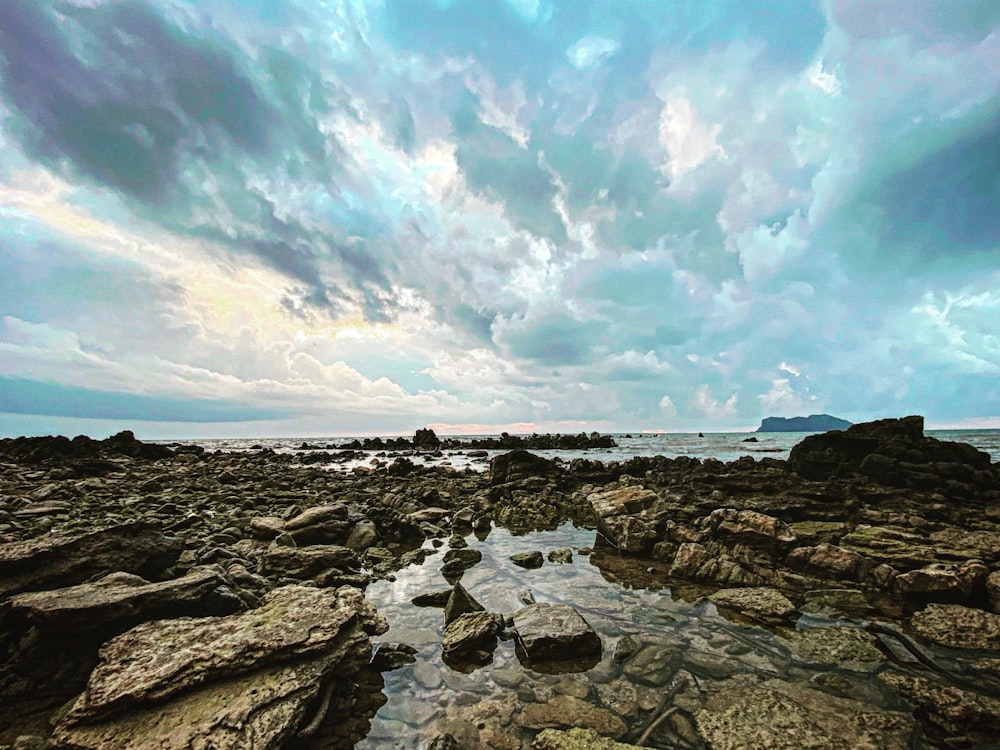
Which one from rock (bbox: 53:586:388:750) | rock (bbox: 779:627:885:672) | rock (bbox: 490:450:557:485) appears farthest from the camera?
rock (bbox: 490:450:557:485)

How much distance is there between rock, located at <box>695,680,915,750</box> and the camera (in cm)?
423

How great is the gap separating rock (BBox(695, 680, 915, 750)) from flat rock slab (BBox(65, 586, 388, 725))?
4.57 m

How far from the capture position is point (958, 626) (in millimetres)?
6516

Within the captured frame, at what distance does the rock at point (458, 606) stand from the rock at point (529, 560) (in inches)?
124

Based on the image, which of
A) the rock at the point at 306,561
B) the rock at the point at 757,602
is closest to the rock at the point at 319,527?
the rock at the point at 306,561

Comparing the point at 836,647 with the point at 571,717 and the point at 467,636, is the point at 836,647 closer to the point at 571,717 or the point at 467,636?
the point at 571,717

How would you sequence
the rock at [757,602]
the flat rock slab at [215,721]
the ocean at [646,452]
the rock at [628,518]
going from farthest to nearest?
the ocean at [646,452]
the rock at [628,518]
the rock at [757,602]
the flat rock slab at [215,721]

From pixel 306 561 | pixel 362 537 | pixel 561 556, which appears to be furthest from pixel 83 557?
pixel 561 556

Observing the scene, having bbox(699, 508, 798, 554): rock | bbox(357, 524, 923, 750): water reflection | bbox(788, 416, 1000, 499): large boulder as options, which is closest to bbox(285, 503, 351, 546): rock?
bbox(357, 524, 923, 750): water reflection

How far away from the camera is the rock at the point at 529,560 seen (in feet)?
34.4

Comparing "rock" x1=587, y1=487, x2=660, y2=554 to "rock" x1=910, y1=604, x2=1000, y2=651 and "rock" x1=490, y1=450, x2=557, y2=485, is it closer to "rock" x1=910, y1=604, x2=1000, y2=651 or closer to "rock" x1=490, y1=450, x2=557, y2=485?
"rock" x1=910, y1=604, x2=1000, y2=651

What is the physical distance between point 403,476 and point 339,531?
59.9 ft

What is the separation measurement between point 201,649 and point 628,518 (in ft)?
35.1

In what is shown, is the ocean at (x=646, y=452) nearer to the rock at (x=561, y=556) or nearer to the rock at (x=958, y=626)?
the rock at (x=561, y=556)
